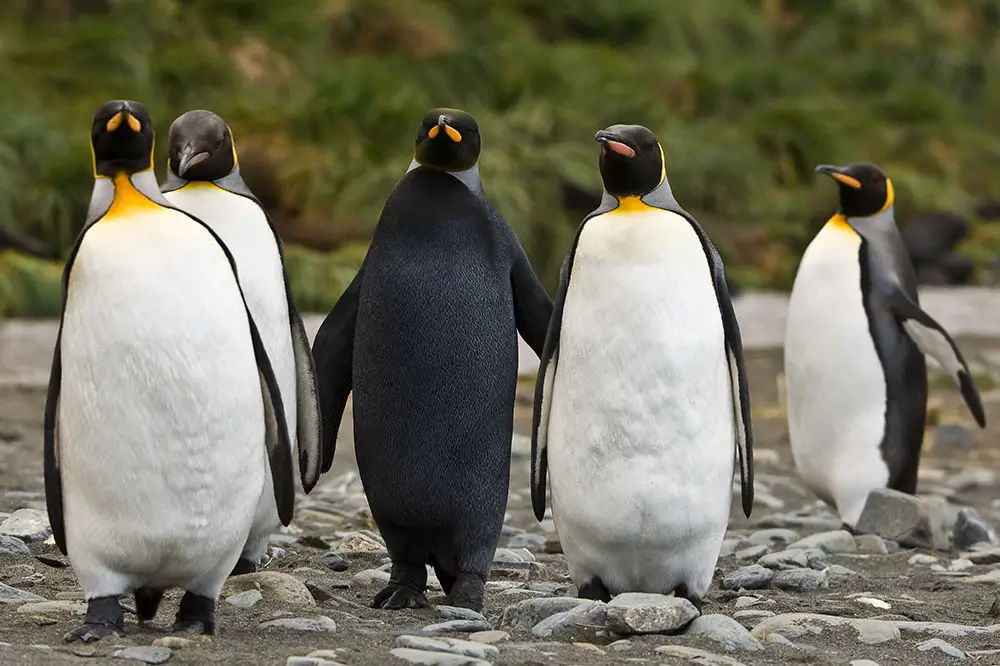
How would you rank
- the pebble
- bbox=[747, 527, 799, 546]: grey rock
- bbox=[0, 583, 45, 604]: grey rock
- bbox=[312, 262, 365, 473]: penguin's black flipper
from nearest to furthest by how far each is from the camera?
bbox=[0, 583, 45, 604]: grey rock → the pebble → bbox=[312, 262, 365, 473]: penguin's black flipper → bbox=[747, 527, 799, 546]: grey rock

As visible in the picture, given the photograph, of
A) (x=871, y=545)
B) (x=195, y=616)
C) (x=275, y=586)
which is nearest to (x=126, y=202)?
(x=195, y=616)

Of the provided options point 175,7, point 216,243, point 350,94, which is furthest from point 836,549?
point 175,7

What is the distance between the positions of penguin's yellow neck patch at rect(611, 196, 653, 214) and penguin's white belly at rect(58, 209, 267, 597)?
1.10 metres

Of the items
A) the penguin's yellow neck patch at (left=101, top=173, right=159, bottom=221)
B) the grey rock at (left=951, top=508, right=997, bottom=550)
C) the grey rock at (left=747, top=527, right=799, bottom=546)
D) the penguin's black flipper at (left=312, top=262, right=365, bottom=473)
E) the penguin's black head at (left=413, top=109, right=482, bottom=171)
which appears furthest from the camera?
the grey rock at (left=951, top=508, right=997, bottom=550)

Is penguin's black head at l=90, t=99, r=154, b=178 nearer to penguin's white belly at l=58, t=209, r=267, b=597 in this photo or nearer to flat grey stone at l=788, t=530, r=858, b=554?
penguin's white belly at l=58, t=209, r=267, b=597

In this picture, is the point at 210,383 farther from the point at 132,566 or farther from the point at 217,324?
the point at 132,566

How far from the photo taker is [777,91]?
17.7m

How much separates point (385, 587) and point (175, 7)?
1151 centimetres

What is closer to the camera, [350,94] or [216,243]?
[216,243]

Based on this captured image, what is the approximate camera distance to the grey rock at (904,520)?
216 inches

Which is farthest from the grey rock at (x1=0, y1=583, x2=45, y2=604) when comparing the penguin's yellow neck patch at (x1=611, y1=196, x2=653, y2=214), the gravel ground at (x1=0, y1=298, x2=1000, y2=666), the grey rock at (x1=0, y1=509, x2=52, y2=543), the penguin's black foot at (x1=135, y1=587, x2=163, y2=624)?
the penguin's yellow neck patch at (x1=611, y1=196, x2=653, y2=214)

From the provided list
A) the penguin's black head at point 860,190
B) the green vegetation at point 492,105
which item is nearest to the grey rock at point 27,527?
the penguin's black head at point 860,190

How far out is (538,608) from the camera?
3672 mm

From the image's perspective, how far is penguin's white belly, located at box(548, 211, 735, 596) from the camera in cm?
385
